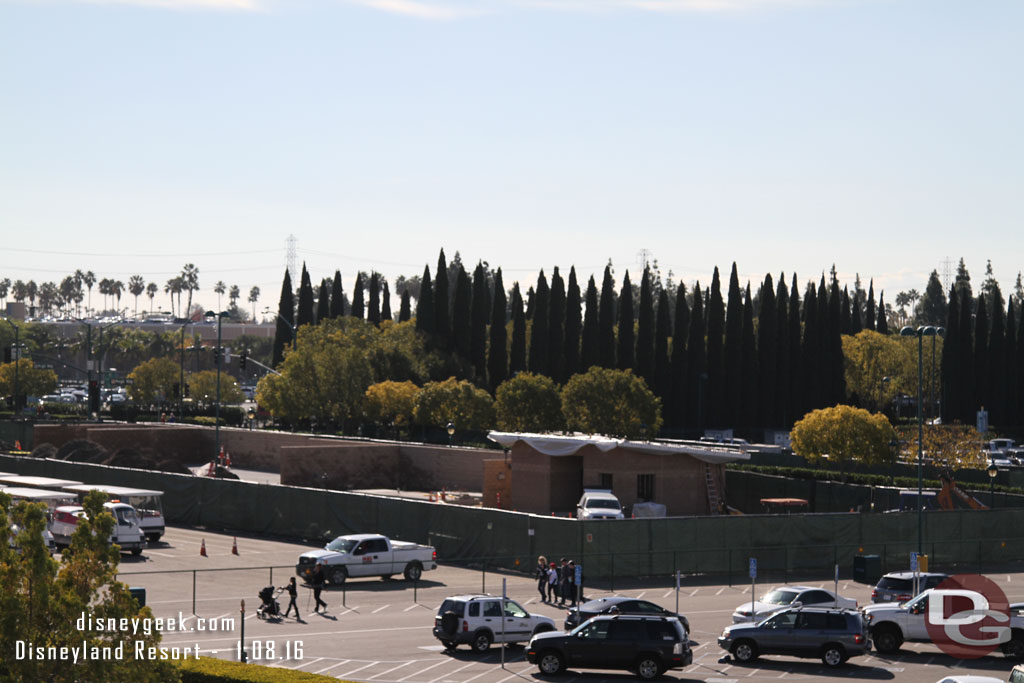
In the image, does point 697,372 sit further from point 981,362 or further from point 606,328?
point 981,362

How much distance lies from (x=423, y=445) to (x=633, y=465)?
21.3 m

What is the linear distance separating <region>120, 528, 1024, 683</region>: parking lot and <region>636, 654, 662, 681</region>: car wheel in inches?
18.4

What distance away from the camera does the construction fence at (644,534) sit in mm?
42875

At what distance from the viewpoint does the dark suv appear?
1102 inches

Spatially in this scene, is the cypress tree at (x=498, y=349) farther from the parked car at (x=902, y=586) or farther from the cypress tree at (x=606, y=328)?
the parked car at (x=902, y=586)

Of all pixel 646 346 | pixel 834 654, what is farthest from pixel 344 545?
pixel 646 346

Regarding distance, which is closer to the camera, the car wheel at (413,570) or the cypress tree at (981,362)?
the car wheel at (413,570)

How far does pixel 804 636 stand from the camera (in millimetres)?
29797

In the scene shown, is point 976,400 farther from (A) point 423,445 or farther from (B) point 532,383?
(A) point 423,445

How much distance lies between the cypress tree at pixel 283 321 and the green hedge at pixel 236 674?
95940 mm

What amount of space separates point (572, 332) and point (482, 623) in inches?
3033

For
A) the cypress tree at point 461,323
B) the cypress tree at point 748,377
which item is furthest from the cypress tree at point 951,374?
the cypress tree at point 461,323

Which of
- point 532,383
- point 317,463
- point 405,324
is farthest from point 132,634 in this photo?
point 405,324

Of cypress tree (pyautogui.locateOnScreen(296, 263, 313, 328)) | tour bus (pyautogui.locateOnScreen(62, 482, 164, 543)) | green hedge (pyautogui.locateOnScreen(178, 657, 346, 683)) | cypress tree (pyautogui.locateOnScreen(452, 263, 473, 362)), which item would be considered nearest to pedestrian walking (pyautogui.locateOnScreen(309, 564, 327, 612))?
green hedge (pyautogui.locateOnScreen(178, 657, 346, 683))
